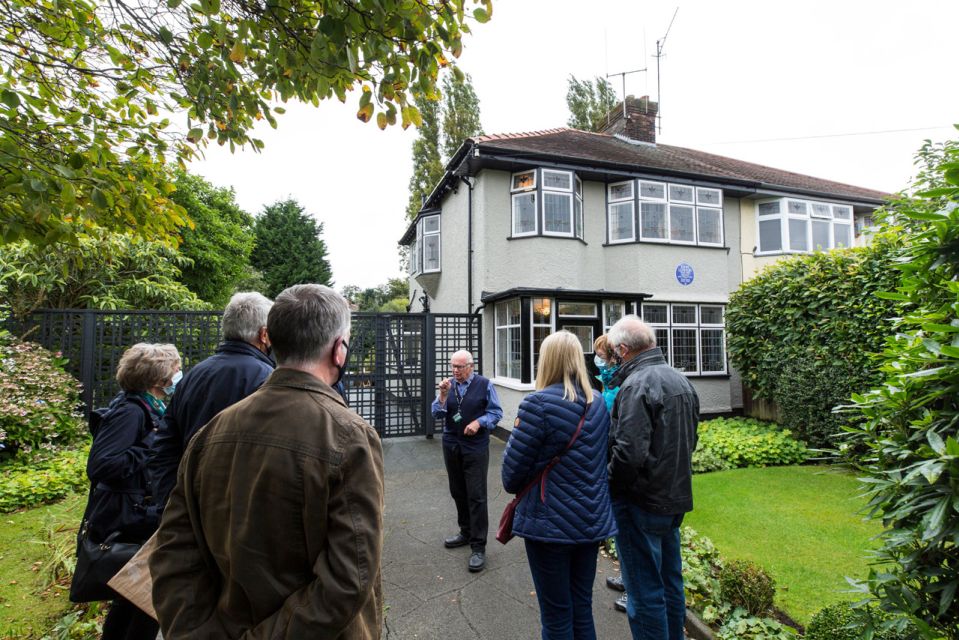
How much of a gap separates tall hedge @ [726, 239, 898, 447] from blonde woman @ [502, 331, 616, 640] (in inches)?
250

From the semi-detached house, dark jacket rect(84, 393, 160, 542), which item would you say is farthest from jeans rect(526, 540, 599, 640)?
the semi-detached house

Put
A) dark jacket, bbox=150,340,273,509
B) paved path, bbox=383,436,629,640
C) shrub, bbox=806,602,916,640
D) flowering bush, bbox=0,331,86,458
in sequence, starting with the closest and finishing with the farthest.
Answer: shrub, bbox=806,602,916,640 < dark jacket, bbox=150,340,273,509 < paved path, bbox=383,436,629,640 < flowering bush, bbox=0,331,86,458

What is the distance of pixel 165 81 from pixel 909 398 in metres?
5.10

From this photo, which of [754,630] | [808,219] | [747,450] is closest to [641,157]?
[808,219]

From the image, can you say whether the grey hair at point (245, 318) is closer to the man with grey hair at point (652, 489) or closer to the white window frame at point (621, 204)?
the man with grey hair at point (652, 489)

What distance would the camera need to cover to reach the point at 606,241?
1221cm

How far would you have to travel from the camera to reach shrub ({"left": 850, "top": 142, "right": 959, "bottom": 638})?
63.4 inches

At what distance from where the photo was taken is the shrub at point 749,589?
10.7 ft

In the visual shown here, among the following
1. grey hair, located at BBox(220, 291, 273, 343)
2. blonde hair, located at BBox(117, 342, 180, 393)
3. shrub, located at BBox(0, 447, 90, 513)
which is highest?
grey hair, located at BBox(220, 291, 273, 343)

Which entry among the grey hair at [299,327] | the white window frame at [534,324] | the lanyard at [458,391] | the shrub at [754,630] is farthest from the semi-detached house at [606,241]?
the grey hair at [299,327]

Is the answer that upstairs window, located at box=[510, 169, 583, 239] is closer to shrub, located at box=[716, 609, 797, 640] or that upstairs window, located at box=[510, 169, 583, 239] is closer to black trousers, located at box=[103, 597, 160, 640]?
shrub, located at box=[716, 609, 797, 640]

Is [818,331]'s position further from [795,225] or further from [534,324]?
[795,225]

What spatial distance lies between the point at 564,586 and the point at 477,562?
1830mm

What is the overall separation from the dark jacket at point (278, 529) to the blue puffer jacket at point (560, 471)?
1324 millimetres
